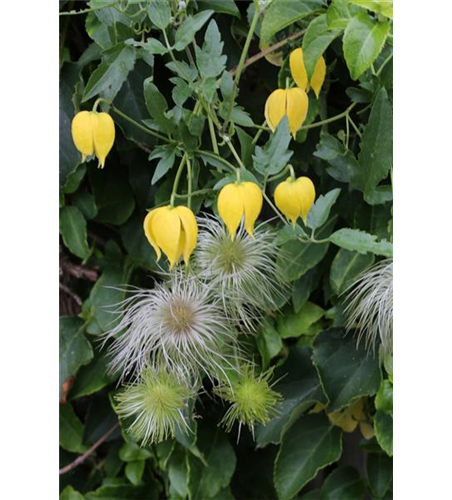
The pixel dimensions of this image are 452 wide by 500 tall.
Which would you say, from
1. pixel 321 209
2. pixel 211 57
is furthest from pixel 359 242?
pixel 211 57

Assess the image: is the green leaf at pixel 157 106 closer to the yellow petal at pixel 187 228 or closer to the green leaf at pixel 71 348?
the yellow petal at pixel 187 228

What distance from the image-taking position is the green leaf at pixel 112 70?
3.15ft

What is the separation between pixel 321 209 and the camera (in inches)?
36.4

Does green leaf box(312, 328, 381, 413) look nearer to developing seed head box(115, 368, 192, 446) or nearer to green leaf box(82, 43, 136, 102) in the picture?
developing seed head box(115, 368, 192, 446)

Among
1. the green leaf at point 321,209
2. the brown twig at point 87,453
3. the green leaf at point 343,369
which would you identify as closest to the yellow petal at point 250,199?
the green leaf at point 321,209

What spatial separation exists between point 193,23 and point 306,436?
0.64m

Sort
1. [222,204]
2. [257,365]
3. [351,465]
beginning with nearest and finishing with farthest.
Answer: [222,204] < [257,365] < [351,465]

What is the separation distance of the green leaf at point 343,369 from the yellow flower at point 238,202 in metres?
0.33

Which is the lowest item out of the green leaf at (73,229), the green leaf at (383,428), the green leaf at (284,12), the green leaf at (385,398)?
the green leaf at (383,428)

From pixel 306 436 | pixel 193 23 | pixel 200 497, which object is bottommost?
pixel 200 497

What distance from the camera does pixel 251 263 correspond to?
1.02m
